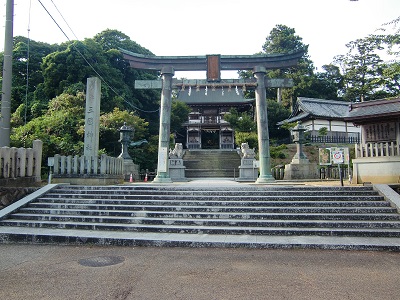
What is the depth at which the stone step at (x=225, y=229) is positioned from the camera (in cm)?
637

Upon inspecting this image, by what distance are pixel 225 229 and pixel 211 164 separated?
764 inches

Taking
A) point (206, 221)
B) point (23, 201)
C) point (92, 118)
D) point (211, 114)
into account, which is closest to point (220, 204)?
point (206, 221)

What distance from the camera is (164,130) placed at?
14062 millimetres

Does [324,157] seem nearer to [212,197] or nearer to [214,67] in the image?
[212,197]

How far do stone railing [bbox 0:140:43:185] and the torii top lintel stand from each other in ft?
26.1

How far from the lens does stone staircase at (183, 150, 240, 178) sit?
76.2 feet

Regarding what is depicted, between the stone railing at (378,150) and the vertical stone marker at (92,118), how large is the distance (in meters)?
10.8

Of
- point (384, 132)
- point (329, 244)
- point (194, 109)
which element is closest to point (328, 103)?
point (194, 109)

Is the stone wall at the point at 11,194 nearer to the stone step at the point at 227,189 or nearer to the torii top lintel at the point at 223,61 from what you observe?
the stone step at the point at 227,189

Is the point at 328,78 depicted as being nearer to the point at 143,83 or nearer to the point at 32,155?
the point at 143,83

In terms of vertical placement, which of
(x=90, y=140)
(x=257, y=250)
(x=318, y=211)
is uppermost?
(x=90, y=140)

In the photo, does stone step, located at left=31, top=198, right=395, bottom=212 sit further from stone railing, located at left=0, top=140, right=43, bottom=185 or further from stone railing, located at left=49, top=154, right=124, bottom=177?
stone railing, located at left=49, top=154, right=124, bottom=177

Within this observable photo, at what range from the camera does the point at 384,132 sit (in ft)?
38.9

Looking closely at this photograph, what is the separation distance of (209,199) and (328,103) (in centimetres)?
3266
